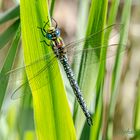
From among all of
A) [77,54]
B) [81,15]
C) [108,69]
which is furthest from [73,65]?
[108,69]

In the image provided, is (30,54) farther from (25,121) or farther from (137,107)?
(137,107)

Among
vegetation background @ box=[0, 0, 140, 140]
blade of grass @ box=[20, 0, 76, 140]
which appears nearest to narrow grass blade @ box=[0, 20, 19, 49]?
vegetation background @ box=[0, 0, 140, 140]

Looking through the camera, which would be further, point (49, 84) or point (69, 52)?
point (69, 52)

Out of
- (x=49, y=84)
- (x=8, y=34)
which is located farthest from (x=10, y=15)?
(x=49, y=84)

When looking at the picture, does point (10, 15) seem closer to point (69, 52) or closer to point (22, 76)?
point (22, 76)

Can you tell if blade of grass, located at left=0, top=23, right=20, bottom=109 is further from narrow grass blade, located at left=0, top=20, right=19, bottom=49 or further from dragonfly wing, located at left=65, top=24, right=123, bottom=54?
dragonfly wing, located at left=65, top=24, right=123, bottom=54

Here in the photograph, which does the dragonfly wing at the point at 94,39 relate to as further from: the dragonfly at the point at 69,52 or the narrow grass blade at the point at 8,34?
the narrow grass blade at the point at 8,34

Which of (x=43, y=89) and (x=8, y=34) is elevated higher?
(x=8, y=34)
